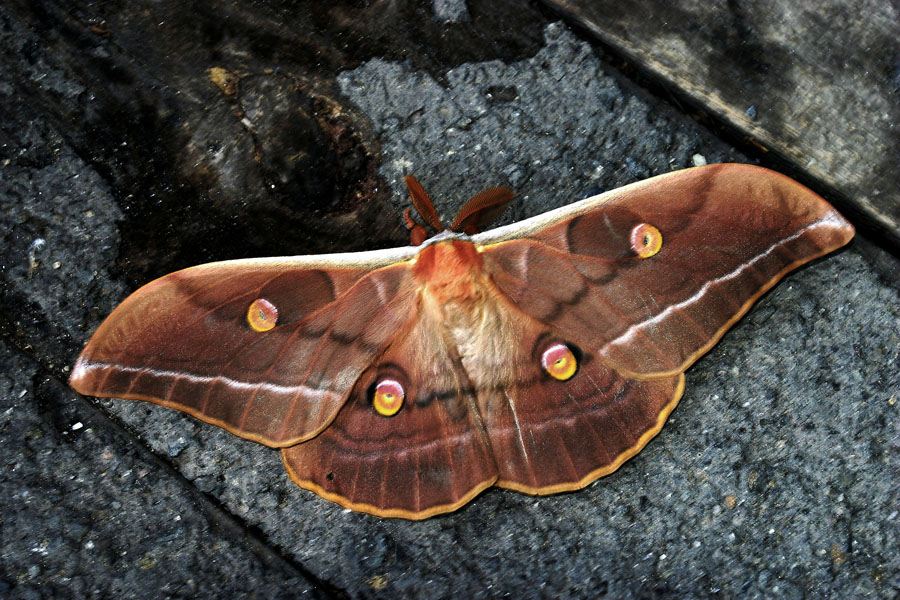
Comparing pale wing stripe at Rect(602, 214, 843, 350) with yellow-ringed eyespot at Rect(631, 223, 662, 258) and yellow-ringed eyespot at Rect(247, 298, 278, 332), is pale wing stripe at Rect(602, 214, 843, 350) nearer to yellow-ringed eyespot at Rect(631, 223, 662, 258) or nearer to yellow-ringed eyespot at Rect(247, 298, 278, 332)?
yellow-ringed eyespot at Rect(631, 223, 662, 258)

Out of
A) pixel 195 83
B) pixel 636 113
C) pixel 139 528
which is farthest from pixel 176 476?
pixel 636 113

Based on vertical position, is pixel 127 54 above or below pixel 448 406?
above

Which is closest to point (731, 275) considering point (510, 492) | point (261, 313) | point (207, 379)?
point (510, 492)

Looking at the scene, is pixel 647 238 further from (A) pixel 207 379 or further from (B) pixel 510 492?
(A) pixel 207 379

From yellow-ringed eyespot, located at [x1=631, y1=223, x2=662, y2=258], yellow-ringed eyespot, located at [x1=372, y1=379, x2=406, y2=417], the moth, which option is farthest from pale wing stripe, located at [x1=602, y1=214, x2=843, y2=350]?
yellow-ringed eyespot, located at [x1=372, y1=379, x2=406, y2=417]

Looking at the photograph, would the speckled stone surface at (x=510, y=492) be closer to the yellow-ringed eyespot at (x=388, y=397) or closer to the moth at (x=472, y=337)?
the moth at (x=472, y=337)

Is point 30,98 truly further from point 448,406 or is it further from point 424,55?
point 448,406

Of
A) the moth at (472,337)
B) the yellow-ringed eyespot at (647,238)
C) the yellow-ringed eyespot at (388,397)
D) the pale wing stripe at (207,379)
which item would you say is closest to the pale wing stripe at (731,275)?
the moth at (472,337)
